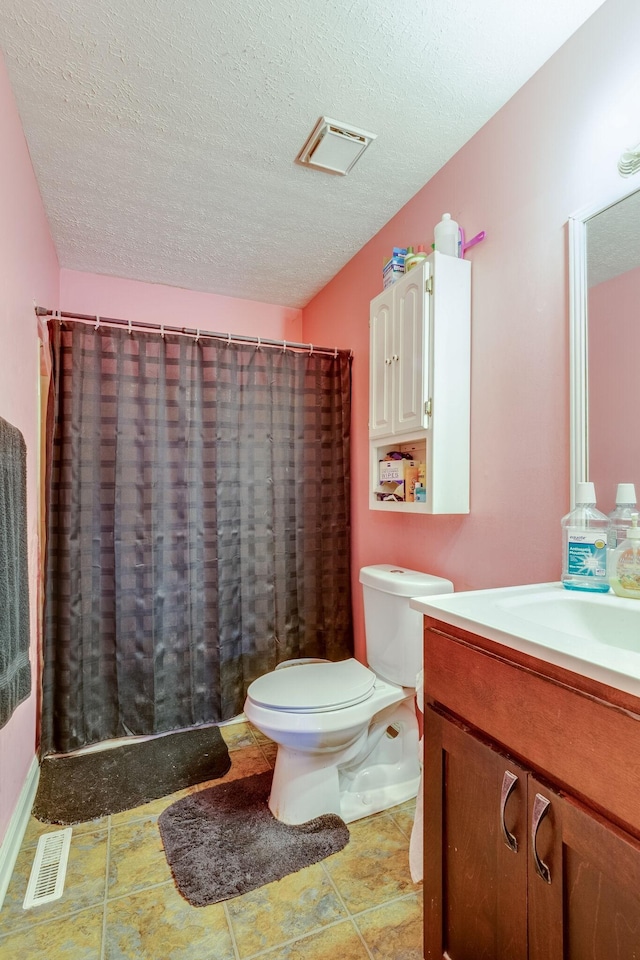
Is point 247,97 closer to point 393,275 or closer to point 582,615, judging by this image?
point 393,275

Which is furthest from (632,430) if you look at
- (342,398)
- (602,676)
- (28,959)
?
(28,959)

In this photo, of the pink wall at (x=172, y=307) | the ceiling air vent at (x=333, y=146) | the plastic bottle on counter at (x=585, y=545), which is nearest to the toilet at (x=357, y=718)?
the plastic bottle on counter at (x=585, y=545)

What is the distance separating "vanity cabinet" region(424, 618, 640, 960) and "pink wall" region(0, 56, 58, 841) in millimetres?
1232

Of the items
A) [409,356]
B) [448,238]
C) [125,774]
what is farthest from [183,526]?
[448,238]

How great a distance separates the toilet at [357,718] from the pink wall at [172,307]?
1.74 metres

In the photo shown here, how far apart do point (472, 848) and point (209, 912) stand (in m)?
0.81

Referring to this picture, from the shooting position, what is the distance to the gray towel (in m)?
0.99

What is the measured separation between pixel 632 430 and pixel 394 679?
1107mm

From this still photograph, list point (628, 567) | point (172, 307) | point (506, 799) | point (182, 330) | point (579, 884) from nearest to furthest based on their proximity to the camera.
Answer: point (579, 884) < point (506, 799) < point (628, 567) < point (182, 330) < point (172, 307)

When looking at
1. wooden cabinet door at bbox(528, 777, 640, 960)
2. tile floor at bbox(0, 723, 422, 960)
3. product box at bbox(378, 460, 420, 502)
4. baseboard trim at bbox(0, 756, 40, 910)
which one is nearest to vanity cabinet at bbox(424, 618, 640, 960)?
wooden cabinet door at bbox(528, 777, 640, 960)

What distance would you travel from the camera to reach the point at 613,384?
1.12 meters

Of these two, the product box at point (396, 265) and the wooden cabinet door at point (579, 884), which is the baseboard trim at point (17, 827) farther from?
the product box at point (396, 265)

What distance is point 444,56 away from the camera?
1.25 metres

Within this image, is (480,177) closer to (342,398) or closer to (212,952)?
(342,398)
